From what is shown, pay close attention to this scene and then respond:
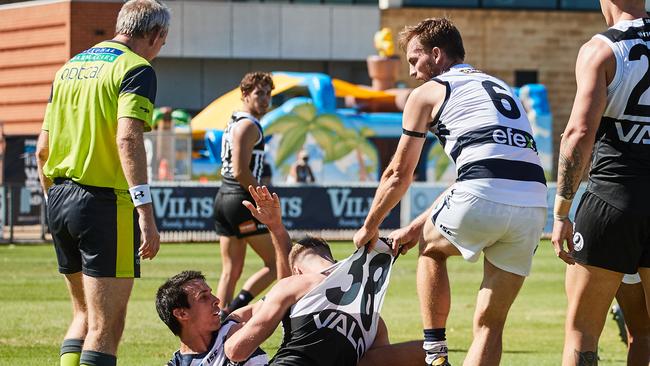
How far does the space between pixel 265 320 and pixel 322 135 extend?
27.7 metres

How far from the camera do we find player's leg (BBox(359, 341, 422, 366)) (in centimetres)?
726

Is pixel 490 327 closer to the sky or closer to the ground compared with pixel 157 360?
closer to the sky

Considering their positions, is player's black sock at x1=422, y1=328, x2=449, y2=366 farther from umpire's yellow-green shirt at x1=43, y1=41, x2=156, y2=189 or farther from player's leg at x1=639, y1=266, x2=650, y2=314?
umpire's yellow-green shirt at x1=43, y1=41, x2=156, y2=189

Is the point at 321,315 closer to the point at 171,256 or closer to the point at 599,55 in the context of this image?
the point at 599,55

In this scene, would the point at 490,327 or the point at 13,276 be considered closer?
the point at 490,327

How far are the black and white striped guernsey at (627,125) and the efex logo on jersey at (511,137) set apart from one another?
399 millimetres

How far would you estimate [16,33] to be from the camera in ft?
130

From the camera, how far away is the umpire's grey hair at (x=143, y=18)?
737cm

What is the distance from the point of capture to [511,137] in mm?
7000

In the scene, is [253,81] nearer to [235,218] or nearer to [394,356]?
[235,218]

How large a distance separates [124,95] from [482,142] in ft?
6.38

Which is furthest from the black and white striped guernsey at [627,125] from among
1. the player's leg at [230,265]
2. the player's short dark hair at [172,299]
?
the player's leg at [230,265]

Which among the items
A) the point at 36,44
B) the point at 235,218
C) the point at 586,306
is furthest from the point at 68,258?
the point at 36,44

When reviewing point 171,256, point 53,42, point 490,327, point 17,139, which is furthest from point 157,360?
point 53,42
